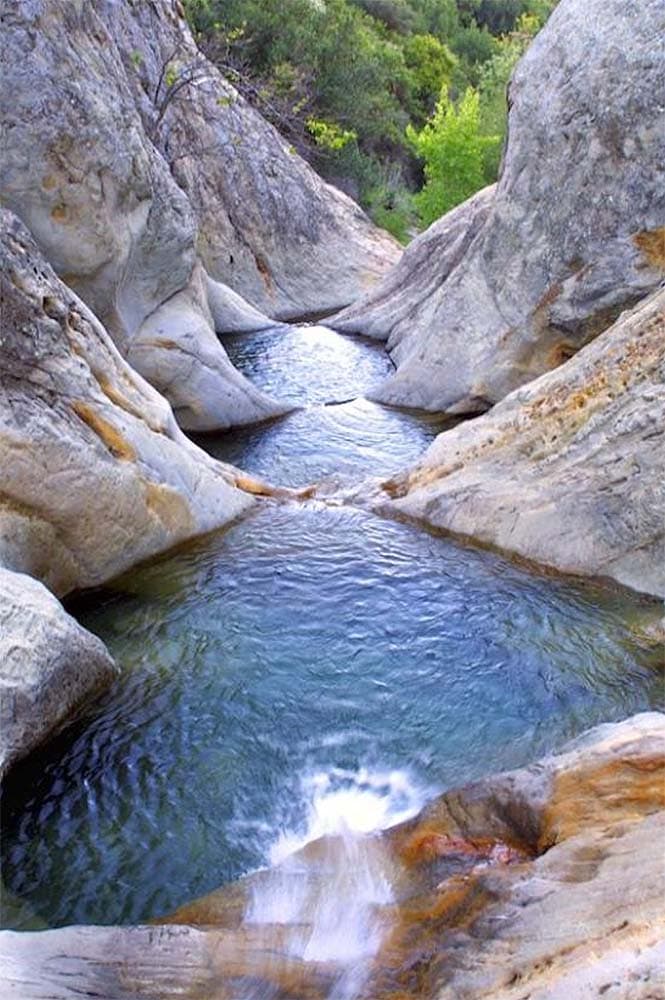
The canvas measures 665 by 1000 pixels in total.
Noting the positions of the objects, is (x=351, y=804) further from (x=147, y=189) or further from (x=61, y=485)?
(x=147, y=189)

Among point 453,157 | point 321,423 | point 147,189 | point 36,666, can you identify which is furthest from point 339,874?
point 453,157

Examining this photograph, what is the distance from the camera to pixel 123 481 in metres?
7.82

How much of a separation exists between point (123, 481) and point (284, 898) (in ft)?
14.0

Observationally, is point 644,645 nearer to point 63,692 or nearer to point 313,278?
point 63,692

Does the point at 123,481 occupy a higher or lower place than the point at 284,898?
higher

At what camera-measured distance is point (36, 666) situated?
559 cm

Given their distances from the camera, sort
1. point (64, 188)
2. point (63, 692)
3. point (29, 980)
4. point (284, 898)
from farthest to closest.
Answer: point (64, 188) → point (63, 692) → point (284, 898) → point (29, 980)

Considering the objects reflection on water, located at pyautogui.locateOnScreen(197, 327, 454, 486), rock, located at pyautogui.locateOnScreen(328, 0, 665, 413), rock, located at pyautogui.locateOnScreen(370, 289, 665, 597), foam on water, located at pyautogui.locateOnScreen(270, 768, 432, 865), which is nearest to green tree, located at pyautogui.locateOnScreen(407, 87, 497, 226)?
reflection on water, located at pyautogui.locateOnScreen(197, 327, 454, 486)

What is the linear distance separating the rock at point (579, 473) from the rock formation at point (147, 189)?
14.3 ft

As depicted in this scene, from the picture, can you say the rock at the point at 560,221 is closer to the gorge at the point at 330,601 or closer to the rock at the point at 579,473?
the gorge at the point at 330,601

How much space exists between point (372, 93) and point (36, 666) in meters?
32.9

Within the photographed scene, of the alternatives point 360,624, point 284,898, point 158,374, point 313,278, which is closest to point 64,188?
point 158,374

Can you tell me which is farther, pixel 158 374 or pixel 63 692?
pixel 158 374

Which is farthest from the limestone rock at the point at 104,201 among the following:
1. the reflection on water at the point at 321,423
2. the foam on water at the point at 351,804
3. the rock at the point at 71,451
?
the foam on water at the point at 351,804
